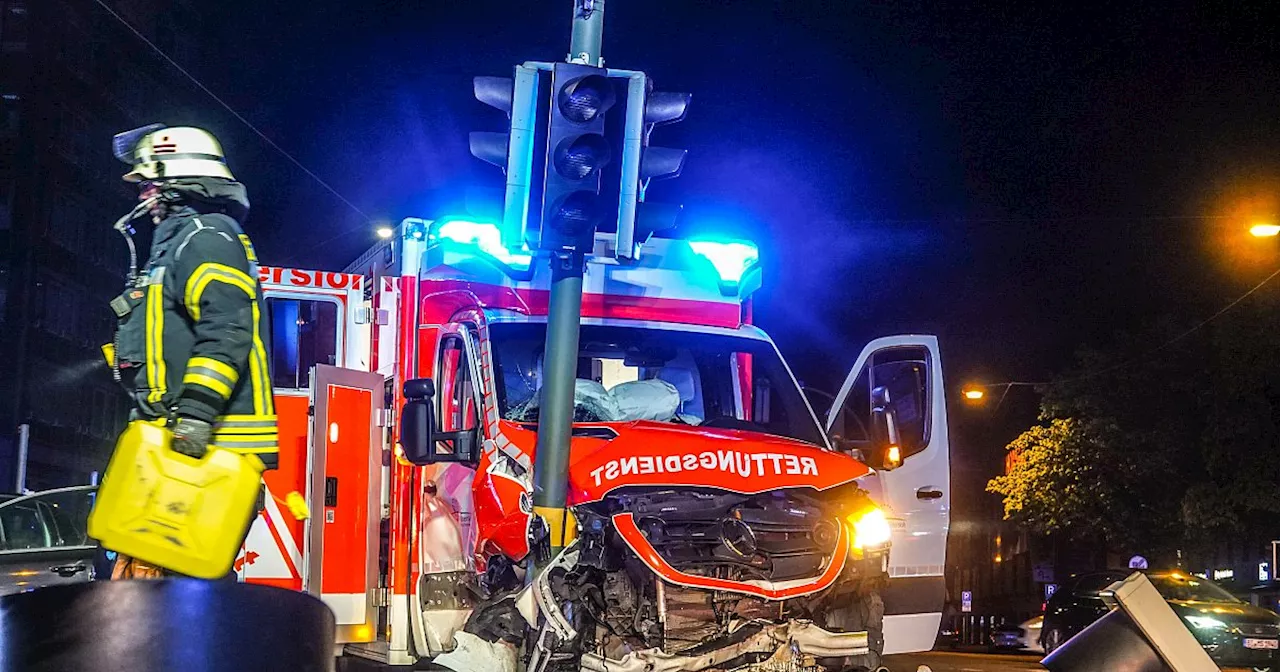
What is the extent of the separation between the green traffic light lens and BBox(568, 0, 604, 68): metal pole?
50 centimetres

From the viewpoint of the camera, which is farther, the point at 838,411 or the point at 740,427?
the point at 838,411

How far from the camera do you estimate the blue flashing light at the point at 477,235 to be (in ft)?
27.5

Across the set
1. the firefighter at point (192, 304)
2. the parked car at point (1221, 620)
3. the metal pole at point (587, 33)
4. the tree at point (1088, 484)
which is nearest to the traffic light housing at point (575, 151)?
the metal pole at point (587, 33)

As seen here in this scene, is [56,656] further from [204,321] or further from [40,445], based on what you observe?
[40,445]

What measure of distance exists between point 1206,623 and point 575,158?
43.8ft

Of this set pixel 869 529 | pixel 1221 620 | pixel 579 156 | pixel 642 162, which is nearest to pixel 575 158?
pixel 579 156

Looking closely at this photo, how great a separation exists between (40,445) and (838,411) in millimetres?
48232

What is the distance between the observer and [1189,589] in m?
18.8

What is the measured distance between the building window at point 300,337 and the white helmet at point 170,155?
373 centimetres

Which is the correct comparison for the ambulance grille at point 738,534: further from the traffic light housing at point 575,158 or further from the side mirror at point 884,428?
the traffic light housing at point 575,158

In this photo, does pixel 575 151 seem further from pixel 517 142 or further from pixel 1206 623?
pixel 1206 623

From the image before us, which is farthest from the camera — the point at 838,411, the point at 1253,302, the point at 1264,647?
the point at 1253,302

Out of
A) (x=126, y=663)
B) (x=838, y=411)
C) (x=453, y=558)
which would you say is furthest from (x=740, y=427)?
(x=126, y=663)

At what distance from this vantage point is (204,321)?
198 inches
